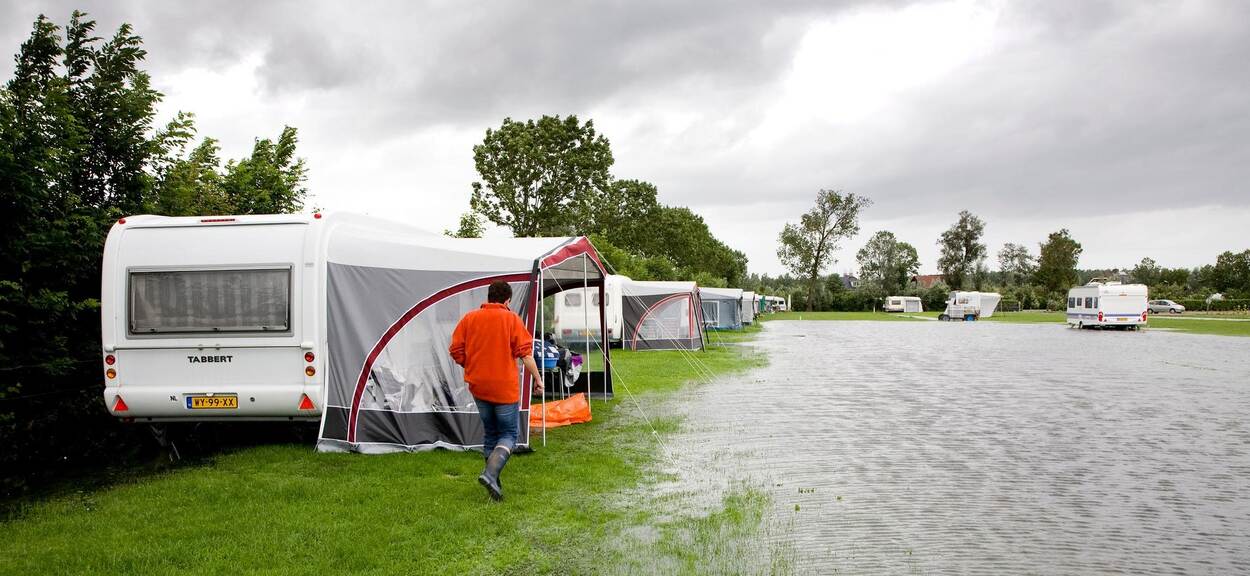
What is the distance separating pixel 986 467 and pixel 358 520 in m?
5.56

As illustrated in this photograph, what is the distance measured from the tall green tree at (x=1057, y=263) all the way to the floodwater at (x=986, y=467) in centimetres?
7373

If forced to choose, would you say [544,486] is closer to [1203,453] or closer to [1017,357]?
[1203,453]

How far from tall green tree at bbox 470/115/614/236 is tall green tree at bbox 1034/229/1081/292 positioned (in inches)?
2350

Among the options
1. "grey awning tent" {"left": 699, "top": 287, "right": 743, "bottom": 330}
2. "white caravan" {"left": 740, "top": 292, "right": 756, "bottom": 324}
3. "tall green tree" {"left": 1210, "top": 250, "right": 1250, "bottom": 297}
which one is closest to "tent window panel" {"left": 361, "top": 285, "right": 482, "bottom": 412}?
"grey awning tent" {"left": 699, "top": 287, "right": 743, "bottom": 330}

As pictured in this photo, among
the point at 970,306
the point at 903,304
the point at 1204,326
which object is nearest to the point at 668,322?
the point at 1204,326

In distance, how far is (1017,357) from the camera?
21.0 m

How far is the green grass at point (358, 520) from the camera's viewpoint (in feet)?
15.3

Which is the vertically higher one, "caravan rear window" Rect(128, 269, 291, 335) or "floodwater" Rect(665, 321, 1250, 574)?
"caravan rear window" Rect(128, 269, 291, 335)

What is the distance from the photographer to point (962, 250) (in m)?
95.6

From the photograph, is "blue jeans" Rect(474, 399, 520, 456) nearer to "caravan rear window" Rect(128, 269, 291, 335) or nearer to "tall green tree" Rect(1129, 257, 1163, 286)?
"caravan rear window" Rect(128, 269, 291, 335)

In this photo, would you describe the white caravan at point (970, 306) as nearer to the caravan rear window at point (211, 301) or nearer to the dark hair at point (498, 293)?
the dark hair at point (498, 293)

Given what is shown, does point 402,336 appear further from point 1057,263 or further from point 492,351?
point 1057,263

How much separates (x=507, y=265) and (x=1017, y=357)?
1749 cm

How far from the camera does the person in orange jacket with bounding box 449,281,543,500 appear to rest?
621 cm
